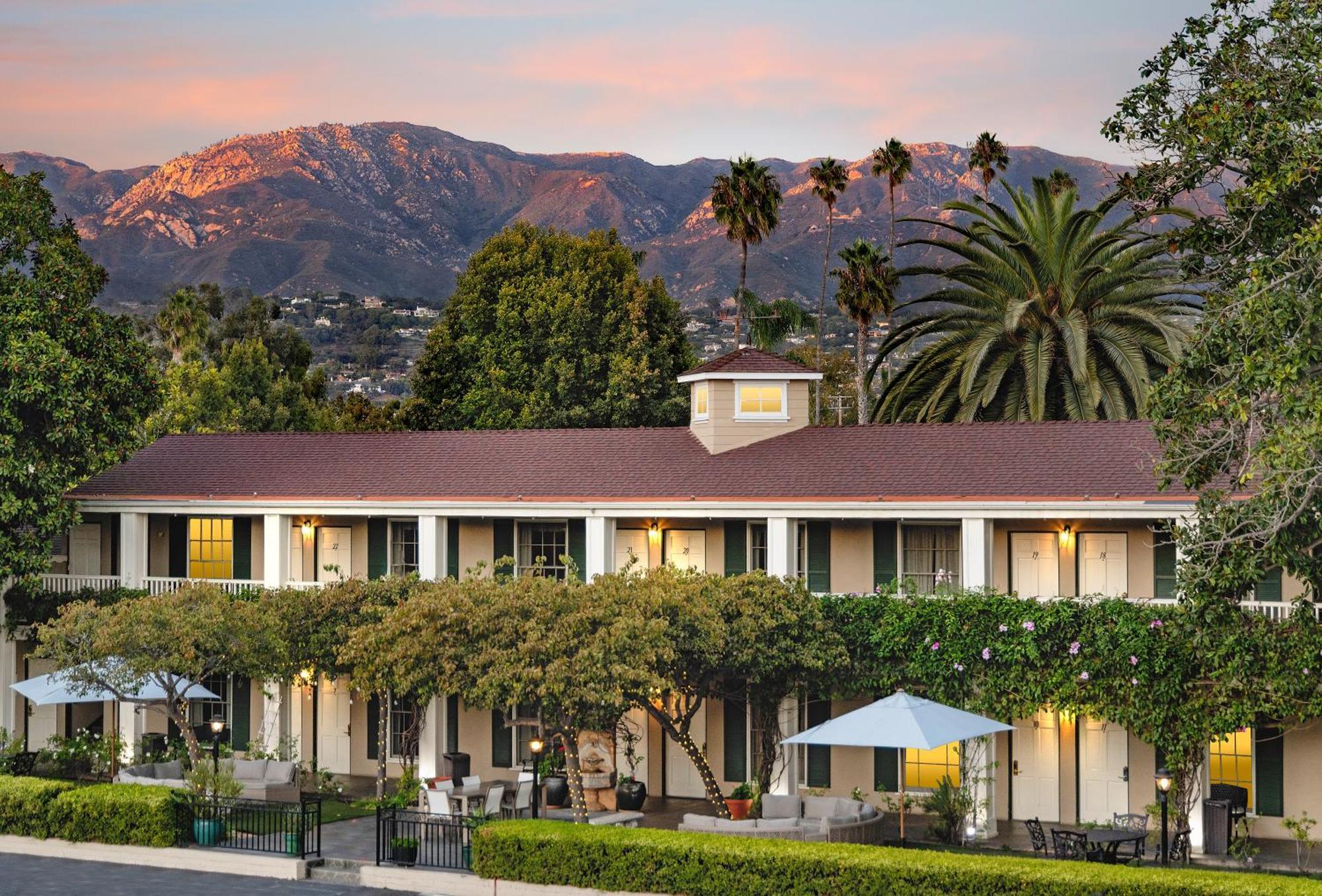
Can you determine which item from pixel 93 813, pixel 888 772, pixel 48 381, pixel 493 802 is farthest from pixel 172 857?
pixel 888 772

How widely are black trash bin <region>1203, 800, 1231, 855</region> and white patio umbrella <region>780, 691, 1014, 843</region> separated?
4200 millimetres

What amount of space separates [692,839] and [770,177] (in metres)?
38.5

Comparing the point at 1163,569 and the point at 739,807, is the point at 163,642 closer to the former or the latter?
the point at 739,807

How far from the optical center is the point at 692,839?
1010 inches

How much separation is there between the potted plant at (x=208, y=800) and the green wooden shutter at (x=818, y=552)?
12.4m

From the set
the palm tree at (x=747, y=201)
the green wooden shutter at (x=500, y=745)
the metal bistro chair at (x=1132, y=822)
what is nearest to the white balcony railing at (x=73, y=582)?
the green wooden shutter at (x=500, y=745)

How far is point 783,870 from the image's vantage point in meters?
24.6

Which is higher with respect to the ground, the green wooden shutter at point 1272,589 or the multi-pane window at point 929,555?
the multi-pane window at point 929,555

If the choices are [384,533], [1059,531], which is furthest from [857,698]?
[384,533]

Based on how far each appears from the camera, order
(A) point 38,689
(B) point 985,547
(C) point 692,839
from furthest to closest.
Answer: (A) point 38,689 < (B) point 985,547 < (C) point 692,839

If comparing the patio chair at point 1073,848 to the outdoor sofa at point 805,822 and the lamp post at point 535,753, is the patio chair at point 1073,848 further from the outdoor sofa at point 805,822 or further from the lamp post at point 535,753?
the lamp post at point 535,753

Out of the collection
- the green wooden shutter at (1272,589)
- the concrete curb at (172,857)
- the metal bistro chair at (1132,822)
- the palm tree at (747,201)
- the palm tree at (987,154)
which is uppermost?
the palm tree at (987,154)

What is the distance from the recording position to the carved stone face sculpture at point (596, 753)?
116ft

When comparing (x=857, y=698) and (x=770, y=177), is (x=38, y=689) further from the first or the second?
(x=770, y=177)
